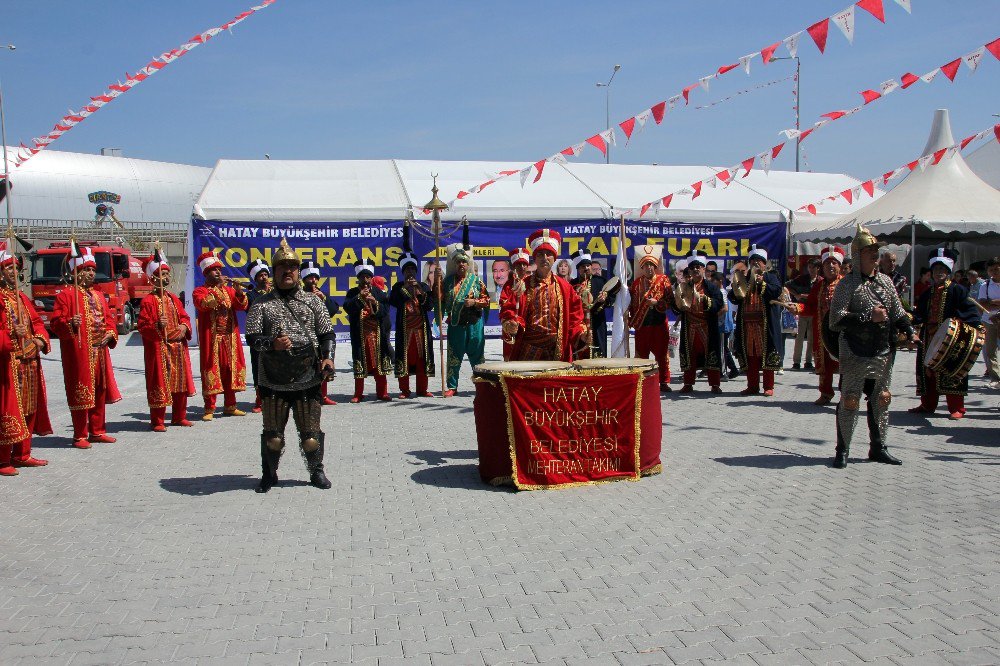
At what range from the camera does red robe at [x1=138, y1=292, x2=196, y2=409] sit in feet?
30.7

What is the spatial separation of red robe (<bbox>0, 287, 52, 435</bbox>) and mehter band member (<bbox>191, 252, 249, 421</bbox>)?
2344 mm

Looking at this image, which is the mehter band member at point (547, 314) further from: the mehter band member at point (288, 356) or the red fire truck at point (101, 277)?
the red fire truck at point (101, 277)

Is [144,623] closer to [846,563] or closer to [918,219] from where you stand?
[846,563]

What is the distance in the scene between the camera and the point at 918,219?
608 inches

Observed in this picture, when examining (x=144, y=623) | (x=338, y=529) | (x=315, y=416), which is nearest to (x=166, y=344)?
(x=315, y=416)

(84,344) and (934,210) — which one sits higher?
(934,210)

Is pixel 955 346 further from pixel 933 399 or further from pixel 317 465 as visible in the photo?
pixel 317 465

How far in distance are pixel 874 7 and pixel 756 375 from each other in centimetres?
525

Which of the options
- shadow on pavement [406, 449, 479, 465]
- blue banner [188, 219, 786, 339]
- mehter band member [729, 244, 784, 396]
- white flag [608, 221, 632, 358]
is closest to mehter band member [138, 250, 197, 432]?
shadow on pavement [406, 449, 479, 465]

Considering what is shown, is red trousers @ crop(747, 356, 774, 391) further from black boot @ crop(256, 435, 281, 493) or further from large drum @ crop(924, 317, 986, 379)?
black boot @ crop(256, 435, 281, 493)

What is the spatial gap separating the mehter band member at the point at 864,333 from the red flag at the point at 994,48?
9.32ft

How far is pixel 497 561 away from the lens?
491 centimetres

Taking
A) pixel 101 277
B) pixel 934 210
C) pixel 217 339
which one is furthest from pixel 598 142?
pixel 101 277

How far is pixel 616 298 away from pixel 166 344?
506 centimetres
